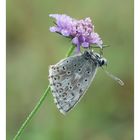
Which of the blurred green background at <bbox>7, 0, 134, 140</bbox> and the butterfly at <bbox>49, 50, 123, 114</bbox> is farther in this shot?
the blurred green background at <bbox>7, 0, 134, 140</bbox>

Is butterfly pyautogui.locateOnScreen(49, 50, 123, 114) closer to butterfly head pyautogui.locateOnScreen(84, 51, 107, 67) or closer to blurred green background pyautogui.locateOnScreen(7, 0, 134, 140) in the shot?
butterfly head pyautogui.locateOnScreen(84, 51, 107, 67)

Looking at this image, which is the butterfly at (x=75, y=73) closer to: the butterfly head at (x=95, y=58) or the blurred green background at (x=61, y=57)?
the butterfly head at (x=95, y=58)

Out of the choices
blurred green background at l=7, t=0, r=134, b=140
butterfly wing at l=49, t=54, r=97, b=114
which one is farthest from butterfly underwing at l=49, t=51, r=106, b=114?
blurred green background at l=7, t=0, r=134, b=140

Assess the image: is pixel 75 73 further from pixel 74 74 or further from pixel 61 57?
pixel 61 57

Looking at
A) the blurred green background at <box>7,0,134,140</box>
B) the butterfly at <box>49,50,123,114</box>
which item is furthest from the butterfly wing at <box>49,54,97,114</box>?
the blurred green background at <box>7,0,134,140</box>

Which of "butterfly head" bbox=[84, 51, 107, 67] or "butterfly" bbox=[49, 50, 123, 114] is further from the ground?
"butterfly head" bbox=[84, 51, 107, 67]
